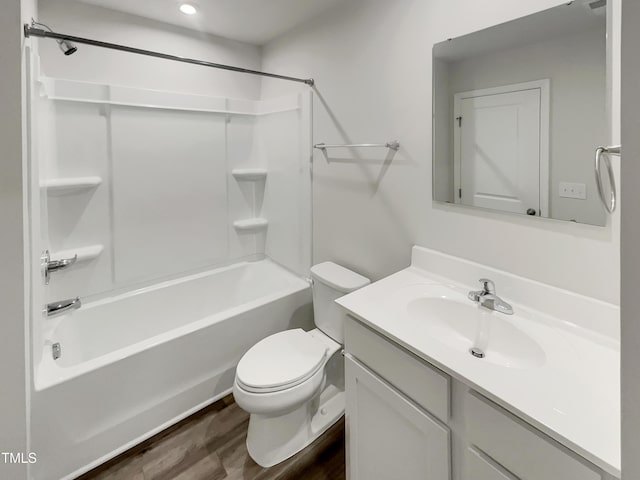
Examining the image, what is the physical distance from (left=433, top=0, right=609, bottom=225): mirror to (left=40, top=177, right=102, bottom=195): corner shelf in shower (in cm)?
202

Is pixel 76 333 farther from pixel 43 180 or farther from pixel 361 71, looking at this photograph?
pixel 361 71

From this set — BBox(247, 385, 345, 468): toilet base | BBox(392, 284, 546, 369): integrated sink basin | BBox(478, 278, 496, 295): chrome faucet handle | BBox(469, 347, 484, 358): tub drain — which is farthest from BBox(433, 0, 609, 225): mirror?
BBox(247, 385, 345, 468): toilet base

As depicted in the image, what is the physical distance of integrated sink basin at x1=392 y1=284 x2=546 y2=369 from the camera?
1095mm

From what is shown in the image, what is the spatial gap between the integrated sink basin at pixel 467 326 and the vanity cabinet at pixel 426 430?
0.52ft

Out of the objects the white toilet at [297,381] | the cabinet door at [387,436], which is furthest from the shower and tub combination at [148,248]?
the cabinet door at [387,436]

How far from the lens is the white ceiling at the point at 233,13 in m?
1.94

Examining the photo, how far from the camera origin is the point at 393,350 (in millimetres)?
1088

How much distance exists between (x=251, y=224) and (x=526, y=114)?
6.87 ft

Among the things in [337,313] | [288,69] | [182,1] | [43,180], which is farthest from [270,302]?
[182,1]

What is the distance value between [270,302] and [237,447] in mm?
808

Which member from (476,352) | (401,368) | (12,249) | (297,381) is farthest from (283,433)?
(12,249)

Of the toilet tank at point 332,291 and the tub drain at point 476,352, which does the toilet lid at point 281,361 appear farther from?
the tub drain at point 476,352

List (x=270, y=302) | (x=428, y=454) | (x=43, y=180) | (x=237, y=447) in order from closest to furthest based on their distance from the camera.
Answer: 1. (x=428, y=454)
2. (x=237, y=447)
3. (x=43, y=180)
4. (x=270, y=302)

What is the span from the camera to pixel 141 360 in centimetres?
164
